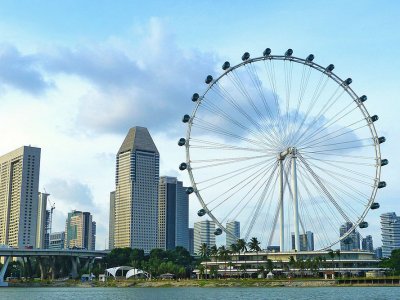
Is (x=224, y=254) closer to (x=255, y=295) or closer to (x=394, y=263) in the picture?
(x=394, y=263)

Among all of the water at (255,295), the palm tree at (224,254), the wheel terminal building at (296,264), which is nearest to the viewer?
the water at (255,295)

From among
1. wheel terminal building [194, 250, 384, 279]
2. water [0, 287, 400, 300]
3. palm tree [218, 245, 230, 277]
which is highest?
palm tree [218, 245, 230, 277]

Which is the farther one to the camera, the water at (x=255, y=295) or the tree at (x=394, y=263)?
the tree at (x=394, y=263)

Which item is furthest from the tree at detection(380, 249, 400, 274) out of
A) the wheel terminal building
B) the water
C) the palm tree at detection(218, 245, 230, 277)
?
the water

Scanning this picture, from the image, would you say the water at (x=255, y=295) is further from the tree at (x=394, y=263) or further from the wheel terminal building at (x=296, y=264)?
the tree at (x=394, y=263)

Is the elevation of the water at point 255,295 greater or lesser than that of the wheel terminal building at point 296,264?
lesser

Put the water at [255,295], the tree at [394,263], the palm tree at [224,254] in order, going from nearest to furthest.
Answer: the water at [255,295] < the palm tree at [224,254] < the tree at [394,263]

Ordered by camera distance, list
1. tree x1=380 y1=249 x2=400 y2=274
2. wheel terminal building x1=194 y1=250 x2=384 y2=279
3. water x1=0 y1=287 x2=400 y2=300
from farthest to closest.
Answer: tree x1=380 y1=249 x2=400 y2=274, wheel terminal building x1=194 y1=250 x2=384 y2=279, water x1=0 y1=287 x2=400 y2=300

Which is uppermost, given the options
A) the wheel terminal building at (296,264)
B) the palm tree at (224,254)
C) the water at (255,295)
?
the palm tree at (224,254)

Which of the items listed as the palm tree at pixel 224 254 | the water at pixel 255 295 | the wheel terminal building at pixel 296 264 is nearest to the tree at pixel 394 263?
the wheel terminal building at pixel 296 264

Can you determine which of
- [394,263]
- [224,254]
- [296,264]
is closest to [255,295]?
[296,264]

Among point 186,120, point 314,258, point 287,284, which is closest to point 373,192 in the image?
point 287,284

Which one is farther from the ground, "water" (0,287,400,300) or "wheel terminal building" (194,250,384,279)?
"wheel terminal building" (194,250,384,279)

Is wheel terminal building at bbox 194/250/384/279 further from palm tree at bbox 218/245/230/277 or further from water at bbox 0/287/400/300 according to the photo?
water at bbox 0/287/400/300
